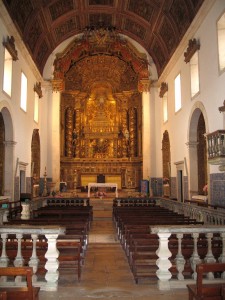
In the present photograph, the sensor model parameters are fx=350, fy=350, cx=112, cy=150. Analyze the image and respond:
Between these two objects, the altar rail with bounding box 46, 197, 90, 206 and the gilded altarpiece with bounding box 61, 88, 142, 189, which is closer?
the altar rail with bounding box 46, 197, 90, 206

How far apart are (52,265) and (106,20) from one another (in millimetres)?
20258

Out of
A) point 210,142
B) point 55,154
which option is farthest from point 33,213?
point 55,154

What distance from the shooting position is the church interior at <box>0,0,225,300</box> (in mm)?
6601

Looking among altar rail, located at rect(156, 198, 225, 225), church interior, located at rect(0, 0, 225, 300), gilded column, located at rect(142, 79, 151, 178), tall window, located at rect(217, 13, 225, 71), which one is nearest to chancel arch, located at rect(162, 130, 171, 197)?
church interior, located at rect(0, 0, 225, 300)

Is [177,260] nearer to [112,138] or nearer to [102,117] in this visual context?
[112,138]

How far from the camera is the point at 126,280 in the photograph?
6.38m

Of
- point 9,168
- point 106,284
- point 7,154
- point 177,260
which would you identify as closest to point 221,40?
point 177,260

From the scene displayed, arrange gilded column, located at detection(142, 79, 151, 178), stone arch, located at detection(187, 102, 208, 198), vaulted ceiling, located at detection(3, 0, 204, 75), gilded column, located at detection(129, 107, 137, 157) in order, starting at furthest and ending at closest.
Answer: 1. gilded column, located at detection(129, 107, 137, 157)
2. gilded column, located at detection(142, 79, 151, 178)
3. vaulted ceiling, located at detection(3, 0, 204, 75)
4. stone arch, located at detection(187, 102, 208, 198)

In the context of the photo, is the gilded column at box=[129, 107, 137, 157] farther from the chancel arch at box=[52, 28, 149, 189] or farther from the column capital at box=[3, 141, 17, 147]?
the column capital at box=[3, 141, 17, 147]

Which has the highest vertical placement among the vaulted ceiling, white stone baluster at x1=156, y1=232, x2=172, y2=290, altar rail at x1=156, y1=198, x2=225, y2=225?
the vaulted ceiling

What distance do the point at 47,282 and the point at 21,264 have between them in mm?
575

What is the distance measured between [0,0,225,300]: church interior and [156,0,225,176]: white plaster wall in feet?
0.26

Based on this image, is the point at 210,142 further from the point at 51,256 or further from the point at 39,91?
the point at 39,91

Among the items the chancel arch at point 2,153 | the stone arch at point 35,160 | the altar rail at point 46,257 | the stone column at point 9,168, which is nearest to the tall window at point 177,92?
the stone arch at point 35,160
